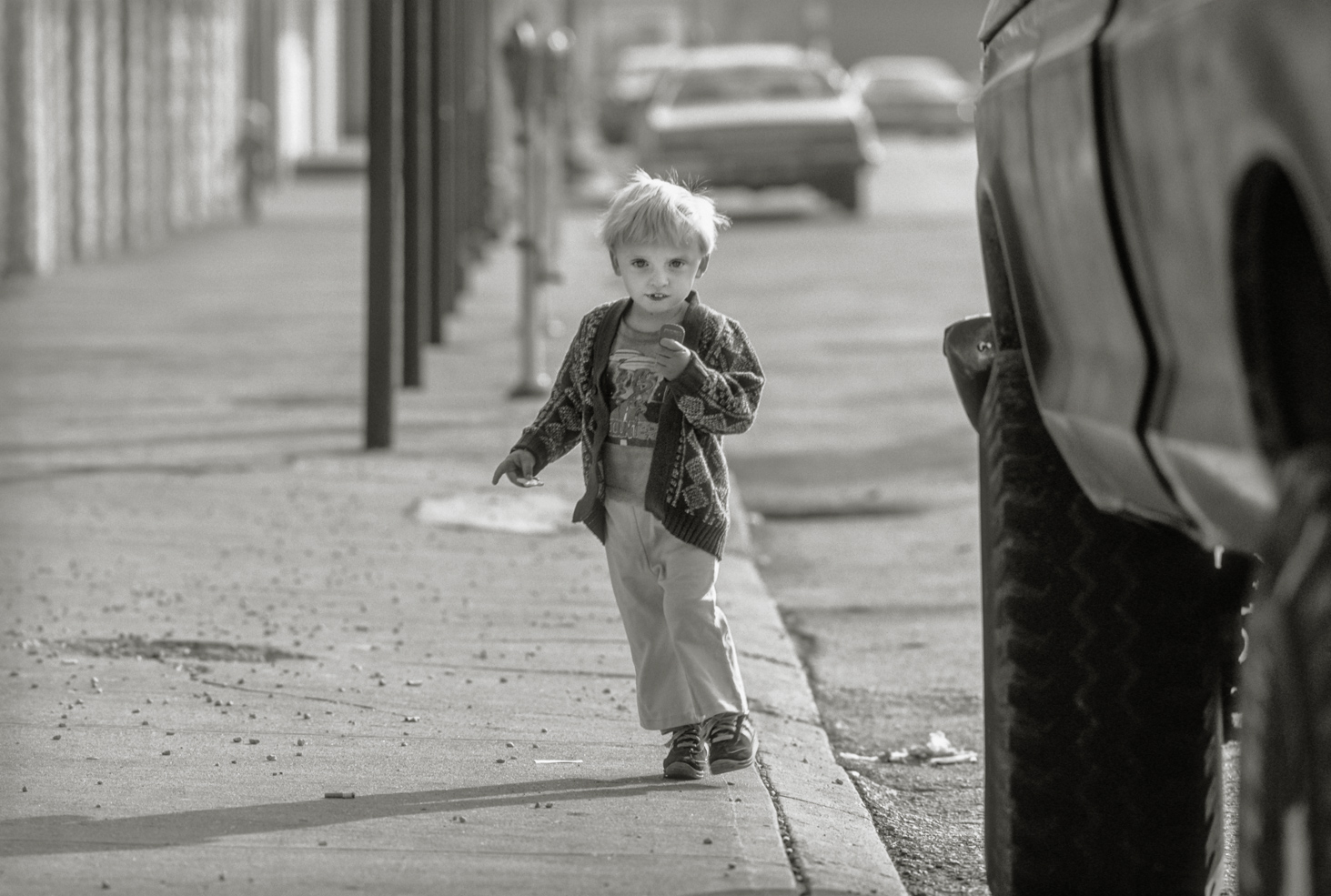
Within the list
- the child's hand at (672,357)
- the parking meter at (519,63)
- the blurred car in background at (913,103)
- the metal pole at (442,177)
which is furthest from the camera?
the blurred car in background at (913,103)

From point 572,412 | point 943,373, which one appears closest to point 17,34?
point 943,373

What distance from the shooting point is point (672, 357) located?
14.5 ft

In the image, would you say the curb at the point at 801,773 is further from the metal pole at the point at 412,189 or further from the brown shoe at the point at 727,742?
the metal pole at the point at 412,189

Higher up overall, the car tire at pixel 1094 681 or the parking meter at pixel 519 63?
the parking meter at pixel 519 63

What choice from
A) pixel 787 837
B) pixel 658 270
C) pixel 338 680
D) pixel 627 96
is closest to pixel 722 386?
pixel 658 270

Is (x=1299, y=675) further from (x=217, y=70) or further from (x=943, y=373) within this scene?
(x=217, y=70)

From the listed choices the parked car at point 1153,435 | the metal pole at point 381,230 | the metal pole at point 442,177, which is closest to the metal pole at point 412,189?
the metal pole at point 381,230

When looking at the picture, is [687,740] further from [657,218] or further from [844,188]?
[844,188]

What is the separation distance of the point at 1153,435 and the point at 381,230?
676 centimetres

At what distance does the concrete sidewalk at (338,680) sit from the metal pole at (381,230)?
0.82 ft

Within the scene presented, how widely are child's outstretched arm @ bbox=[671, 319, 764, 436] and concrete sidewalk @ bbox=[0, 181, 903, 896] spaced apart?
2.44 feet

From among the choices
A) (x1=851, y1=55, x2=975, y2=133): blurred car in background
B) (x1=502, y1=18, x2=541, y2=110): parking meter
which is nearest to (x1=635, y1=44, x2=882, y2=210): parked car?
(x1=502, y1=18, x2=541, y2=110): parking meter

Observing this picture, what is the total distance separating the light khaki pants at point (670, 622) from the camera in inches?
181

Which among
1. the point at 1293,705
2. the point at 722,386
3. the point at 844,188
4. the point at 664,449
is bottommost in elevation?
the point at 844,188
